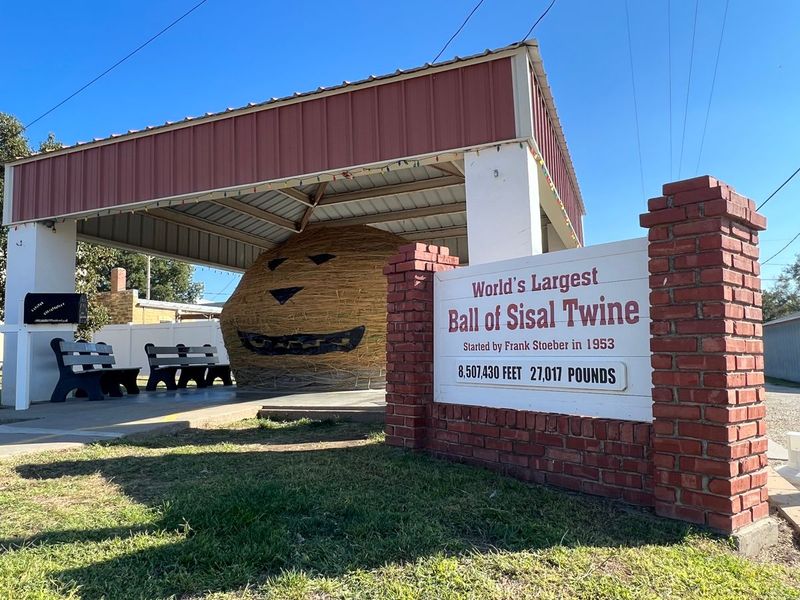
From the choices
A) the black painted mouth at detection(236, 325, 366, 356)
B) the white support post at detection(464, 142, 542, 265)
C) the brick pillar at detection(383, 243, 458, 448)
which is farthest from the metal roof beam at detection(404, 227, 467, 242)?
the brick pillar at detection(383, 243, 458, 448)

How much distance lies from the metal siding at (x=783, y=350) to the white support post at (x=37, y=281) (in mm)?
26871

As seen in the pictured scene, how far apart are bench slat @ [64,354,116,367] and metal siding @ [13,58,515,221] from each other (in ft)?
8.85

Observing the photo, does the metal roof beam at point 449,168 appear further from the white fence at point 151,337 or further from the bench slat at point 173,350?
the white fence at point 151,337

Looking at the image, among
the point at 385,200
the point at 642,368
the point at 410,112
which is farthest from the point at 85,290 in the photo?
the point at 642,368

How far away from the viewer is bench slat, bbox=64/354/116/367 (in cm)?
1095

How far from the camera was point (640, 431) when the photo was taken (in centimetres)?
377

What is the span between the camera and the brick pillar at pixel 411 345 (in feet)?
18.1

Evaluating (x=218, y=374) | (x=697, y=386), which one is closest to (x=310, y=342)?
(x=218, y=374)

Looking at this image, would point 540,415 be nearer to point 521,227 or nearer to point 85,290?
point 521,227

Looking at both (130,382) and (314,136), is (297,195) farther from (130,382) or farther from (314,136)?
(130,382)

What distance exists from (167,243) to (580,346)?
13.2 m

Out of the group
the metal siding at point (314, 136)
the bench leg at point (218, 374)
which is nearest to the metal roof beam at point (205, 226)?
the bench leg at point (218, 374)

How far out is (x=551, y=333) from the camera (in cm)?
448

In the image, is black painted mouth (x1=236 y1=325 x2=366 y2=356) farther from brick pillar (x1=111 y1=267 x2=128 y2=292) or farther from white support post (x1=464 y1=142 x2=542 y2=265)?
brick pillar (x1=111 y1=267 x2=128 y2=292)
